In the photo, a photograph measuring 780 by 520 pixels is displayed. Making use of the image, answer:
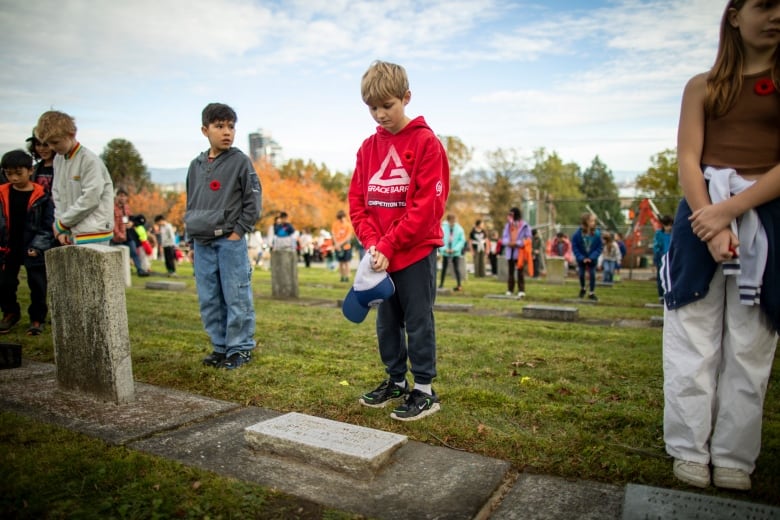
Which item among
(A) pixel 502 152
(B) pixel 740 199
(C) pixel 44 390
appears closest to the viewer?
(B) pixel 740 199

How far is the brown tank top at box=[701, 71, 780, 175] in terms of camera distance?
8.46ft

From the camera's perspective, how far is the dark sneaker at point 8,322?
20.4 ft

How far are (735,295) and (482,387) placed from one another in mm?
2033

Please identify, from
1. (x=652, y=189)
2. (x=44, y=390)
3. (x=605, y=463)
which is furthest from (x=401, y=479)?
(x=652, y=189)

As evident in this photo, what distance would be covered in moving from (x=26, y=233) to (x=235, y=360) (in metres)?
3.35

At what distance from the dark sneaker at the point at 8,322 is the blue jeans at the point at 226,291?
302 cm

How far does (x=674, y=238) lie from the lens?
281 centimetres

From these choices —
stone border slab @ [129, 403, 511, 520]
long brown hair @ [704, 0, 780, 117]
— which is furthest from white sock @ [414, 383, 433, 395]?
long brown hair @ [704, 0, 780, 117]

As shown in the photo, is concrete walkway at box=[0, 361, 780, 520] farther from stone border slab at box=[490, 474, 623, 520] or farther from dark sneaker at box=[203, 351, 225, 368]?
dark sneaker at box=[203, 351, 225, 368]

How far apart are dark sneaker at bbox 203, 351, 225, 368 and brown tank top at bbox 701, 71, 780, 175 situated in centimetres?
402

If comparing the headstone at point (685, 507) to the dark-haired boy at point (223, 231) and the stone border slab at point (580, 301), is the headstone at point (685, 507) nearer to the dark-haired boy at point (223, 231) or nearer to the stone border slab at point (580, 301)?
the dark-haired boy at point (223, 231)

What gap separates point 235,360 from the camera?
477cm

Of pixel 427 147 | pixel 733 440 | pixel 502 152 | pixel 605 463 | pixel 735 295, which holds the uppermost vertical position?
pixel 502 152

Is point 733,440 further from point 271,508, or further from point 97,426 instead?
point 97,426
